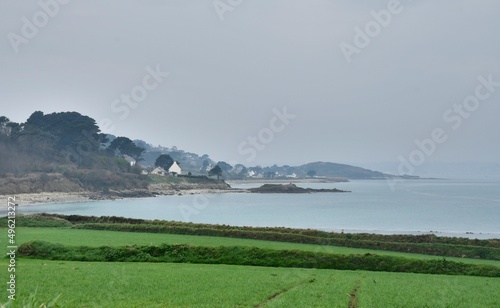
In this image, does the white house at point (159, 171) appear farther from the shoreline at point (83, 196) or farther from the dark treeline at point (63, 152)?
the dark treeline at point (63, 152)

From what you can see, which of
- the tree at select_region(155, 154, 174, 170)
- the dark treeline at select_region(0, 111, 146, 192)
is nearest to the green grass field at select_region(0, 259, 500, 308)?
the dark treeline at select_region(0, 111, 146, 192)

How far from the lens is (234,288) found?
19.8m

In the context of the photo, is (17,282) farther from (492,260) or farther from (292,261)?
(492,260)

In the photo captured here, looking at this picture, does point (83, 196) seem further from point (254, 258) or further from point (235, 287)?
point (235, 287)

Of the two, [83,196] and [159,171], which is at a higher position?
[159,171]

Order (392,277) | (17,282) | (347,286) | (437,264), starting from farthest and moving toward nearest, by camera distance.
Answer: (437,264), (392,277), (347,286), (17,282)

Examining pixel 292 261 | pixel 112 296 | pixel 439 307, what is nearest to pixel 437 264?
pixel 292 261

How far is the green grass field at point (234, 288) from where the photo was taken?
1717 cm

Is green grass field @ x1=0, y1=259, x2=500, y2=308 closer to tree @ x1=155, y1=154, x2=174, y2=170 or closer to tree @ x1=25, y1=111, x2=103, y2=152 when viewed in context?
tree @ x1=25, y1=111, x2=103, y2=152

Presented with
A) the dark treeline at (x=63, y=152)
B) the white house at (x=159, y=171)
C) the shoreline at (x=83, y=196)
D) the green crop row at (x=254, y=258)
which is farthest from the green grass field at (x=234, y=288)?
the white house at (x=159, y=171)

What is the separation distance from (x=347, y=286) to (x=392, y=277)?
17.3ft

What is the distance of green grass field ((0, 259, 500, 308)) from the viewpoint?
56.3 ft

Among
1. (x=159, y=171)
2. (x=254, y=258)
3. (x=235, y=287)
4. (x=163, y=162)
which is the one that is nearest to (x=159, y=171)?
(x=159, y=171)

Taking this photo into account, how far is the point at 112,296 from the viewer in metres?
17.5
